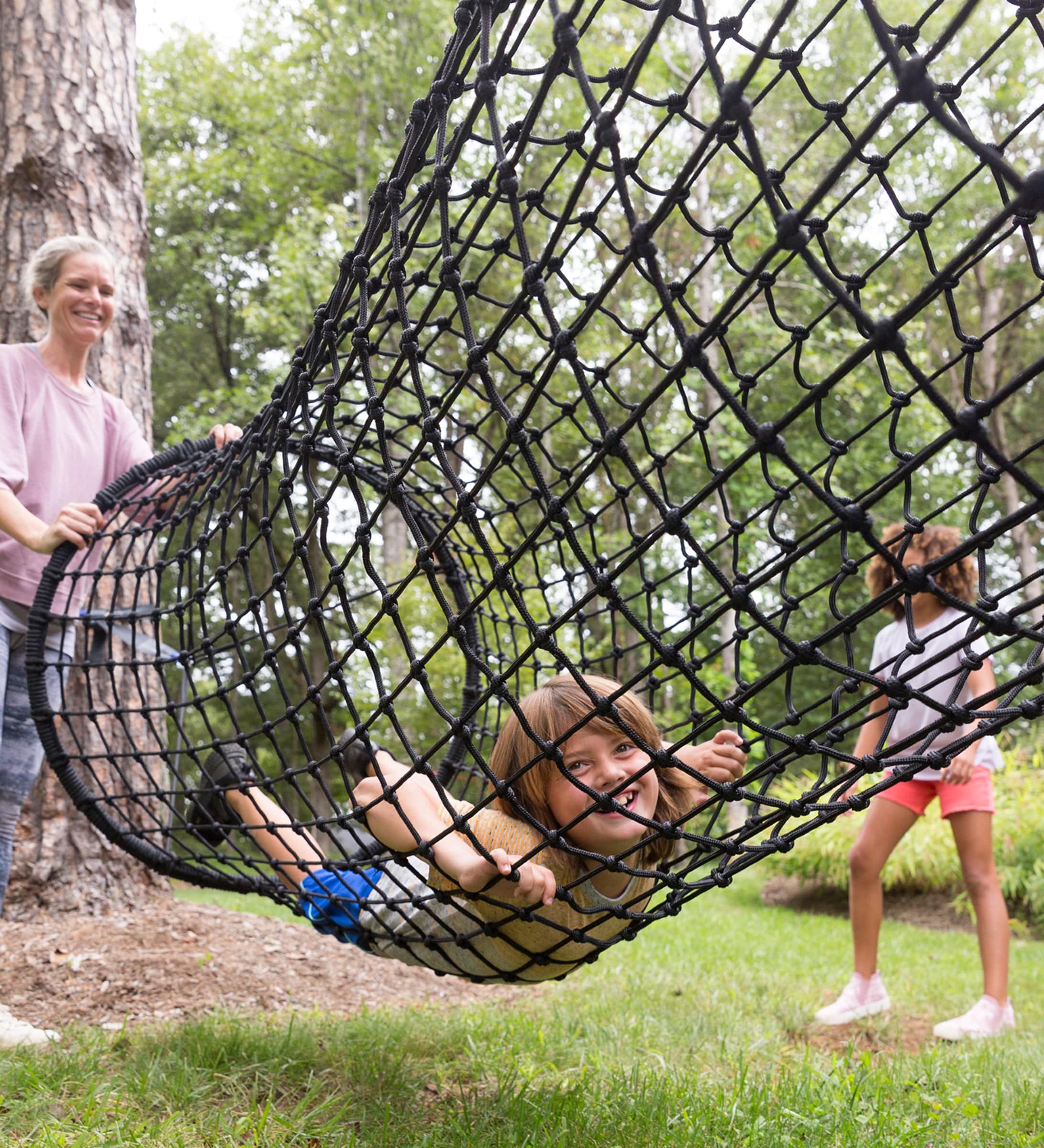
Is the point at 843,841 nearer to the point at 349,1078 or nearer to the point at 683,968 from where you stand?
the point at 683,968

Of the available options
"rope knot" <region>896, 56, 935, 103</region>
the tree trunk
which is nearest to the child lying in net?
"rope knot" <region>896, 56, 935, 103</region>

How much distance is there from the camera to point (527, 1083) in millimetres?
1524

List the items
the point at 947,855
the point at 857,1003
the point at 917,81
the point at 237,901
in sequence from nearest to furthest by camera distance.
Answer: the point at 917,81
the point at 857,1003
the point at 237,901
the point at 947,855

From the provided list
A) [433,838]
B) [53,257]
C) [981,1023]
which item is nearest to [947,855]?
[981,1023]

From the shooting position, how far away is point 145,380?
2713 mm

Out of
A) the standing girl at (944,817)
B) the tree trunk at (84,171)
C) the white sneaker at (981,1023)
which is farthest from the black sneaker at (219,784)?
the white sneaker at (981,1023)

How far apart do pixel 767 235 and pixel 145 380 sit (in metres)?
8.14

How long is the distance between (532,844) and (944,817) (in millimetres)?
1280

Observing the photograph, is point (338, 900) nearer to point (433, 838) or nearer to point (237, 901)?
point (433, 838)

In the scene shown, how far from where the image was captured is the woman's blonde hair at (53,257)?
73.9 inches

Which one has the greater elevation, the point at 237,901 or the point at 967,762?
the point at 967,762

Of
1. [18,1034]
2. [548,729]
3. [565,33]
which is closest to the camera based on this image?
[565,33]

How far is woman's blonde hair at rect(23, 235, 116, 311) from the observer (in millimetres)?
1876

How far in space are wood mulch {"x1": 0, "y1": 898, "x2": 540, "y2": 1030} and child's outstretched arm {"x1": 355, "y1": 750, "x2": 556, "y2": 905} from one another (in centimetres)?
93
